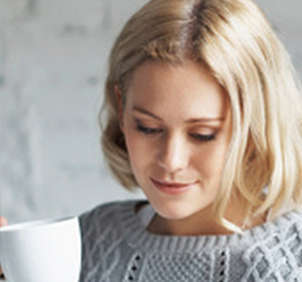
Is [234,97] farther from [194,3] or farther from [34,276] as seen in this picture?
[34,276]

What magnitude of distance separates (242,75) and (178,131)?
0.13 metres

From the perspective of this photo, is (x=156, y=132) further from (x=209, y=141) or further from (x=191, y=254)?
(x=191, y=254)

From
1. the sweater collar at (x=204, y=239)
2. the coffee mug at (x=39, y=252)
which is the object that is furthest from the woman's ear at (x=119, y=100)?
the coffee mug at (x=39, y=252)

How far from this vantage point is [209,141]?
91cm

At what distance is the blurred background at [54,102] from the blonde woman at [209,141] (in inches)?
24.3

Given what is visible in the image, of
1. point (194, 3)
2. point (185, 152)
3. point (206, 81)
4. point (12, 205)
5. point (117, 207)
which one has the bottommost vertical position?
point (12, 205)

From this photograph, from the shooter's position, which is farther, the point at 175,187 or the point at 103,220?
the point at 103,220

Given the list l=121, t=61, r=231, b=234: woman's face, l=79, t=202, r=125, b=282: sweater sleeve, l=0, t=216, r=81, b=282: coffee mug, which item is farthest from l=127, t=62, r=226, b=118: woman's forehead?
l=79, t=202, r=125, b=282: sweater sleeve

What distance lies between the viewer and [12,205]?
5.92 feet

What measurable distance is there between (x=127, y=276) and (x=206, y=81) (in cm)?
40

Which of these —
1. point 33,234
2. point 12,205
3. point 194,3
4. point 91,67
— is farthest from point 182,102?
point 12,205

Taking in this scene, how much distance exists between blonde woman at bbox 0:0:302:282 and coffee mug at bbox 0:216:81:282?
21 centimetres

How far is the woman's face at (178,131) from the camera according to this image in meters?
0.88

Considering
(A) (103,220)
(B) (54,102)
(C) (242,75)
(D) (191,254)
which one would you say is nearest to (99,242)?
(A) (103,220)
